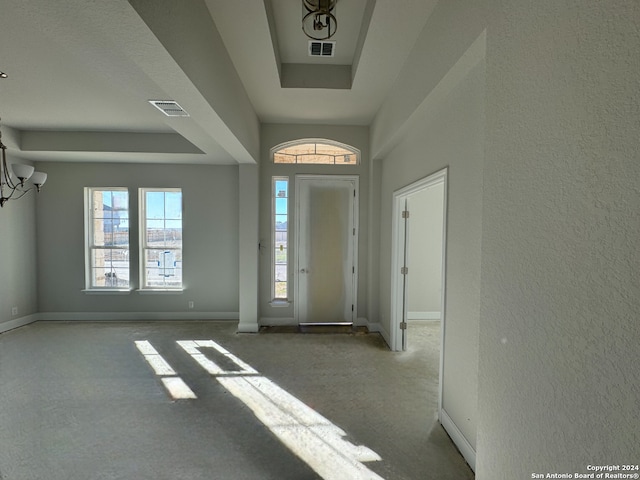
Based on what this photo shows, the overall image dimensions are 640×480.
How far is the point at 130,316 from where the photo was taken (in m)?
5.09

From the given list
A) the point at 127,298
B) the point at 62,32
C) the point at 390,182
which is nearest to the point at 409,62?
the point at 390,182

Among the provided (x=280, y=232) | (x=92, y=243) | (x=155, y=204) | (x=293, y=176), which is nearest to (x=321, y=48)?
(x=293, y=176)

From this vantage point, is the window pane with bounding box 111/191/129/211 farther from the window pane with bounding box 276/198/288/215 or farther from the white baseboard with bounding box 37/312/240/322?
the window pane with bounding box 276/198/288/215

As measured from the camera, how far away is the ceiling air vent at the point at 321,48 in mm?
2867

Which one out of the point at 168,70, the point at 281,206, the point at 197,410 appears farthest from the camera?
the point at 281,206

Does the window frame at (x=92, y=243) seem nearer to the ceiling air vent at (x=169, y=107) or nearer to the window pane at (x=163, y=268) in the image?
the window pane at (x=163, y=268)

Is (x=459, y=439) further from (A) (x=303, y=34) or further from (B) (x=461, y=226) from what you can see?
(A) (x=303, y=34)

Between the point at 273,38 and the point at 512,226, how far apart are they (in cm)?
260

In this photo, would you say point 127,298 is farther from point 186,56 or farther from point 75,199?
point 186,56

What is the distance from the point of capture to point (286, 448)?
2.09 m

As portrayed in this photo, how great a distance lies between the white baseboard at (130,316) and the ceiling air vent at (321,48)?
4.12 meters

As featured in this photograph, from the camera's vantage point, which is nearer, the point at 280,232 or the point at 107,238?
the point at 280,232

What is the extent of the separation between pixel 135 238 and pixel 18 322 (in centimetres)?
216

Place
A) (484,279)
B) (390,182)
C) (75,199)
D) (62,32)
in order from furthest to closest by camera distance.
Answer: (75,199) → (390,182) → (62,32) → (484,279)
